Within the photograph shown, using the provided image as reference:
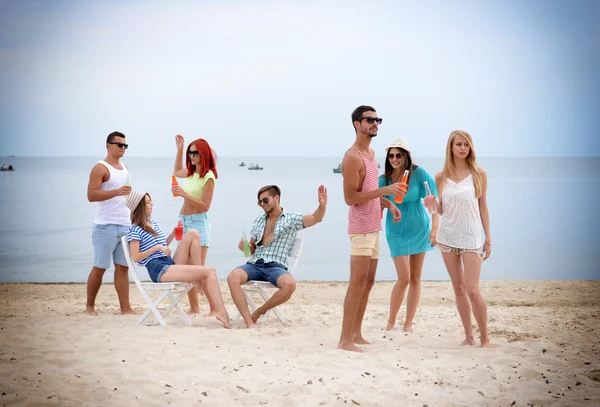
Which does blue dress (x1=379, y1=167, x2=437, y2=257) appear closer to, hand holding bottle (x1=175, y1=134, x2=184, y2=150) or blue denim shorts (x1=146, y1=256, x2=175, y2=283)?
blue denim shorts (x1=146, y1=256, x2=175, y2=283)

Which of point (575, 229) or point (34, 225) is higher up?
point (575, 229)

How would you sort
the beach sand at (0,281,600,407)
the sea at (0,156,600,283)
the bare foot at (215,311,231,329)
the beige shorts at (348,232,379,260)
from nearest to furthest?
1. the beach sand at (0,281,600,407)
2. the beige shorts at (348,232,379,260)
3. the bare foot at (215,311,231,329)
4. the sea at (0,156,600,283)

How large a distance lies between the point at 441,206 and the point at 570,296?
4.08m

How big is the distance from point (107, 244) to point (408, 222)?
2.89 m

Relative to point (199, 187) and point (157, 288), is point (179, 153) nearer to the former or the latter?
point (199, 187)

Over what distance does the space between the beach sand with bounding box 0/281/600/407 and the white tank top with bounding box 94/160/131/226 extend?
917 millimetres

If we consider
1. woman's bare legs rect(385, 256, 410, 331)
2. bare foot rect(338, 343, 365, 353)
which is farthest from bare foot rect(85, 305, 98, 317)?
woman's bare legs rect(385, 256, 410, 331)

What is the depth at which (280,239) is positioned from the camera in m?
6.58

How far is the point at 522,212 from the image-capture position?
2725 centimetres

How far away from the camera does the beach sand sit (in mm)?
4477

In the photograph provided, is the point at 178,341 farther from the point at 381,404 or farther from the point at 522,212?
the point at 522,212

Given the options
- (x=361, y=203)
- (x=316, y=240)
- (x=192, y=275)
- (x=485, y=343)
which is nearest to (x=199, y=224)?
(x=192, y=275)

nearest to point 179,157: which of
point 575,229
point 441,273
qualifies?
point 441,273

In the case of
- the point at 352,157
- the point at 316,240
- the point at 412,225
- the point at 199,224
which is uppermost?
the point at 352,157
